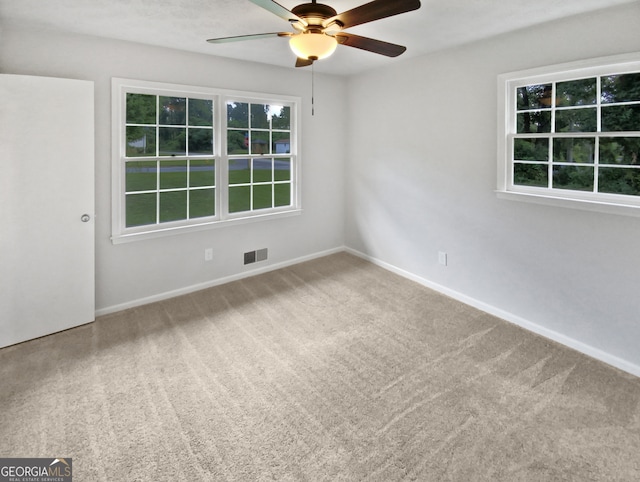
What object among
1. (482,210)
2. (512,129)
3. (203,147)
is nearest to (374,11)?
(512,129)

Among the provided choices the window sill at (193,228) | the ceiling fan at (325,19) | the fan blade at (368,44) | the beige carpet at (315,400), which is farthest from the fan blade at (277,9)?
the window sill at (193,228)

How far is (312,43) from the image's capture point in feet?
6.72

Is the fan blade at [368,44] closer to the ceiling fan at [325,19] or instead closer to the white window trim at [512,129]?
the ceiling fan at [325,19]

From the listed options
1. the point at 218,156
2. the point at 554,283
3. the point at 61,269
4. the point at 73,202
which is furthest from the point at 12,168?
the point at 554,283

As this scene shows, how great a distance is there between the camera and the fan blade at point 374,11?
5.77 feet

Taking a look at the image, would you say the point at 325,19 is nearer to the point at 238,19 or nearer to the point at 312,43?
the point at 312,43

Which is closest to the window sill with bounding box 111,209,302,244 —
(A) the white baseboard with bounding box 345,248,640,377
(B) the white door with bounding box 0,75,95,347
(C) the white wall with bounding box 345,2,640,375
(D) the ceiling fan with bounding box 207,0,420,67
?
(B) the white door with bounding box 0,75,95,347

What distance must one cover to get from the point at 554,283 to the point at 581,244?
39cm

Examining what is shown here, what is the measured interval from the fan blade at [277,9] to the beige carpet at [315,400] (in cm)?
222

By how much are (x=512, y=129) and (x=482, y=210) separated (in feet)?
2.52

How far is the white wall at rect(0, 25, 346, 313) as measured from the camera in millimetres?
3043

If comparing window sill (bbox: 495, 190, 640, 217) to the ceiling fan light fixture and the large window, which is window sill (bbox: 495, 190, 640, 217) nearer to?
the ceiling fan light fixture

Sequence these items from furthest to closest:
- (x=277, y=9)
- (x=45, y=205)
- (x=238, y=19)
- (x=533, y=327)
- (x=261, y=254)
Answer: (x=261, y=254) < (x=533, y=327) < (x=45, y=205) < (x=238, y=19) < (x=277, y=9)

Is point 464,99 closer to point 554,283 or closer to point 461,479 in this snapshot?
point 554,283
